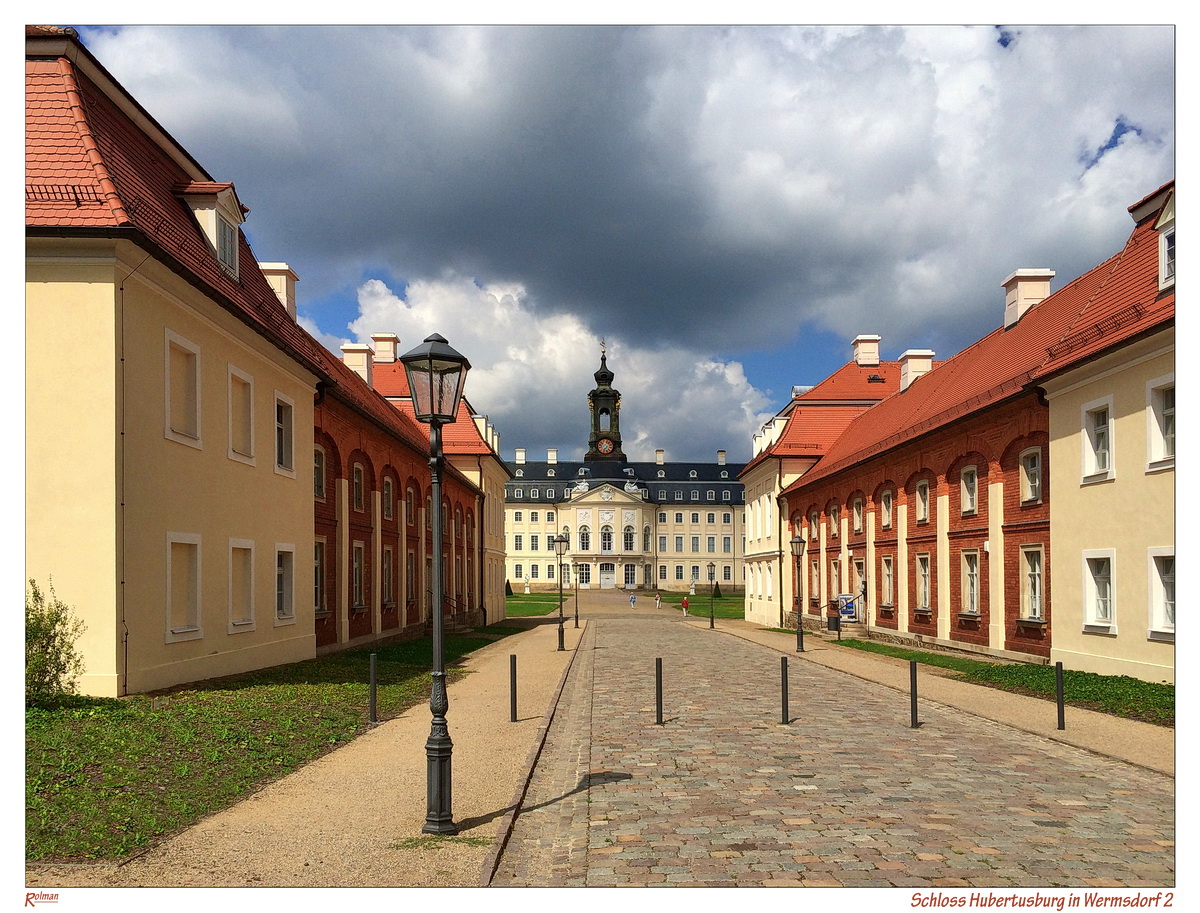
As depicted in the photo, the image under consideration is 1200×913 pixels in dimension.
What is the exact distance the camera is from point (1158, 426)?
612 inches

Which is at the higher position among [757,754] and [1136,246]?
[1136,246]

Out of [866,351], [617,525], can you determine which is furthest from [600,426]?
[866,351]

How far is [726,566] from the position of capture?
111 meters

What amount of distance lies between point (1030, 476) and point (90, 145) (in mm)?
19645

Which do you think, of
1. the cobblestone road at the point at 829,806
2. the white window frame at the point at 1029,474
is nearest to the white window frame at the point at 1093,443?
the white window frame at the point at 1029,474

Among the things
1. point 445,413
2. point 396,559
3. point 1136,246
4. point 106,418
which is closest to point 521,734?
point 445,413

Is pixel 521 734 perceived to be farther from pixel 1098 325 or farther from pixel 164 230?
pixel 1098 325

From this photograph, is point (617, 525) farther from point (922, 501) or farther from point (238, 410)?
point (238, 410)

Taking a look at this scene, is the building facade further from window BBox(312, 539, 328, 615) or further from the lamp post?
window BBox(312, 539, 328, 615)

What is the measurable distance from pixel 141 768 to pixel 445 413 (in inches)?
173

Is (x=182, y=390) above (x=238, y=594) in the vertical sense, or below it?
above

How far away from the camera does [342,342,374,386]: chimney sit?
37719 mm

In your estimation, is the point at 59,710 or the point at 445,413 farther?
the point at 59,710

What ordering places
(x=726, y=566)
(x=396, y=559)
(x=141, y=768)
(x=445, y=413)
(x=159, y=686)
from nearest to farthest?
(x=445, y=413) → (x=141, y=768) → (x=159, y=686) → (x=396, y=559) → (x=726, y=566)
